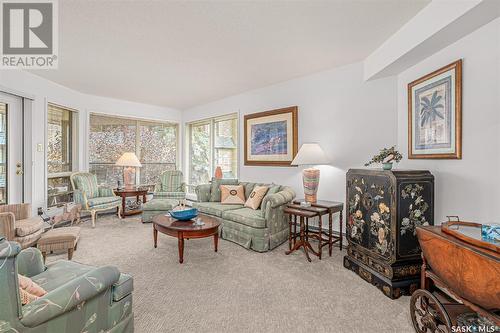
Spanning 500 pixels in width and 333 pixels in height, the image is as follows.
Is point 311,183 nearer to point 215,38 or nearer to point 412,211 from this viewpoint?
point 412,211

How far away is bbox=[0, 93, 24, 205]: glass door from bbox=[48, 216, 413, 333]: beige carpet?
5.35ft

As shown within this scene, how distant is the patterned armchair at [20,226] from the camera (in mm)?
2807

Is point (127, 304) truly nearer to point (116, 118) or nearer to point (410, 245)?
point (410, 245)

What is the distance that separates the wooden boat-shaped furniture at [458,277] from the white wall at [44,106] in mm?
5595

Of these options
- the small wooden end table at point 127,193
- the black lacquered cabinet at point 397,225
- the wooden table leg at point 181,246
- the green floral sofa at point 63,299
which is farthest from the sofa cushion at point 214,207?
the green floral sofa at point 63,299

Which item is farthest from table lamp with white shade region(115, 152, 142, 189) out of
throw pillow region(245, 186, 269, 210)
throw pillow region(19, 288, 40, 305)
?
throw pillow region(19, 288, 40, 305)

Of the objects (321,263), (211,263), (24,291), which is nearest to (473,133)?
(321,263)

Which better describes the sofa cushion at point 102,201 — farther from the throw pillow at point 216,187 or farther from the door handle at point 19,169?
the throw pillow at point 216,187

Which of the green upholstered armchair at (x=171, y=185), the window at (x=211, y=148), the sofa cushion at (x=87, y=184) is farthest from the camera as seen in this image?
the window at (x=211, y=148)

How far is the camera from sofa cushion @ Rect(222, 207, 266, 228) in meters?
3.43

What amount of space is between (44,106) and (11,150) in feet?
3.09

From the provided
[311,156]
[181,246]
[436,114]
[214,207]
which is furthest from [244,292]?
[436,114]

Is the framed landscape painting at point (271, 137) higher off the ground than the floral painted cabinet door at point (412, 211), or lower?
higher

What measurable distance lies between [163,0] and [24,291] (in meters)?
2.36
